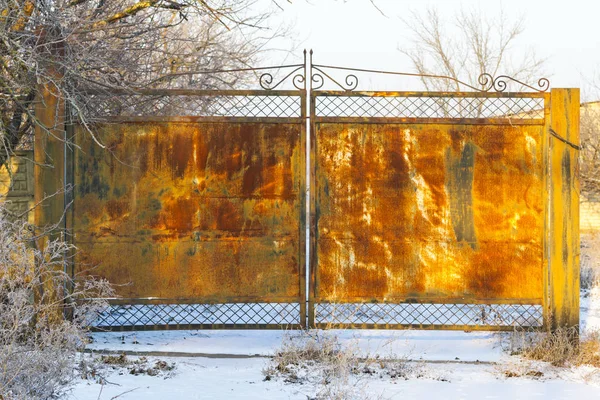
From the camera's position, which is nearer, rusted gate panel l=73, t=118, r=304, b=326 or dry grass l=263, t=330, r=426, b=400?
dry grass l=263, t=330, r=426, b=400

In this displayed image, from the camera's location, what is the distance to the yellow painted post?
6.69 metres

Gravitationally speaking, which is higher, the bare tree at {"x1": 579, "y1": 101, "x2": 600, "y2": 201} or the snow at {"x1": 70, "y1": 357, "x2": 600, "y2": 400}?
the bare tree at {"x1": 579, "y1": 101, "x2": 600, "y2": 201}

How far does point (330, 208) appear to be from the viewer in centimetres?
677

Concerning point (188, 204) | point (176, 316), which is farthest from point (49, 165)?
point (176, 316)

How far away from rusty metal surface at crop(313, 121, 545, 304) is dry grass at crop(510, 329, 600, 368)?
0.41m

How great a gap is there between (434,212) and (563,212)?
4.04 ft

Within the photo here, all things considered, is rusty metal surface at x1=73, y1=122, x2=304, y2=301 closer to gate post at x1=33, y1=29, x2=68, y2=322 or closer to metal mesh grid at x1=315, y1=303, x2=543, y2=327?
gate post at x1=33, y1=29, x2=68, y2=322

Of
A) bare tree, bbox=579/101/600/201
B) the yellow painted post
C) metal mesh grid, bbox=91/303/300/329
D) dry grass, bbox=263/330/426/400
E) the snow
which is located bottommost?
the snow

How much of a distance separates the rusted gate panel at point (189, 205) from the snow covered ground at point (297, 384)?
580mm

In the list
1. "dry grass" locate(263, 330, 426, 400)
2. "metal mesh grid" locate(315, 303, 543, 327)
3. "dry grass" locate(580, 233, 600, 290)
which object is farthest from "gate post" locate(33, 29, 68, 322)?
"dry grass" locate(580, 233, 600, 290)

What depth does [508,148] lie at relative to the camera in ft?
22.4

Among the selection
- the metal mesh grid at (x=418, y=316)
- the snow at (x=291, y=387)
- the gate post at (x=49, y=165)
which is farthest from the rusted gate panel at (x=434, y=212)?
the gate post at (x=49, y=165)

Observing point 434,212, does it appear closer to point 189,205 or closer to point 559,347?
point 559,347

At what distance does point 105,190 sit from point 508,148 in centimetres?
397
